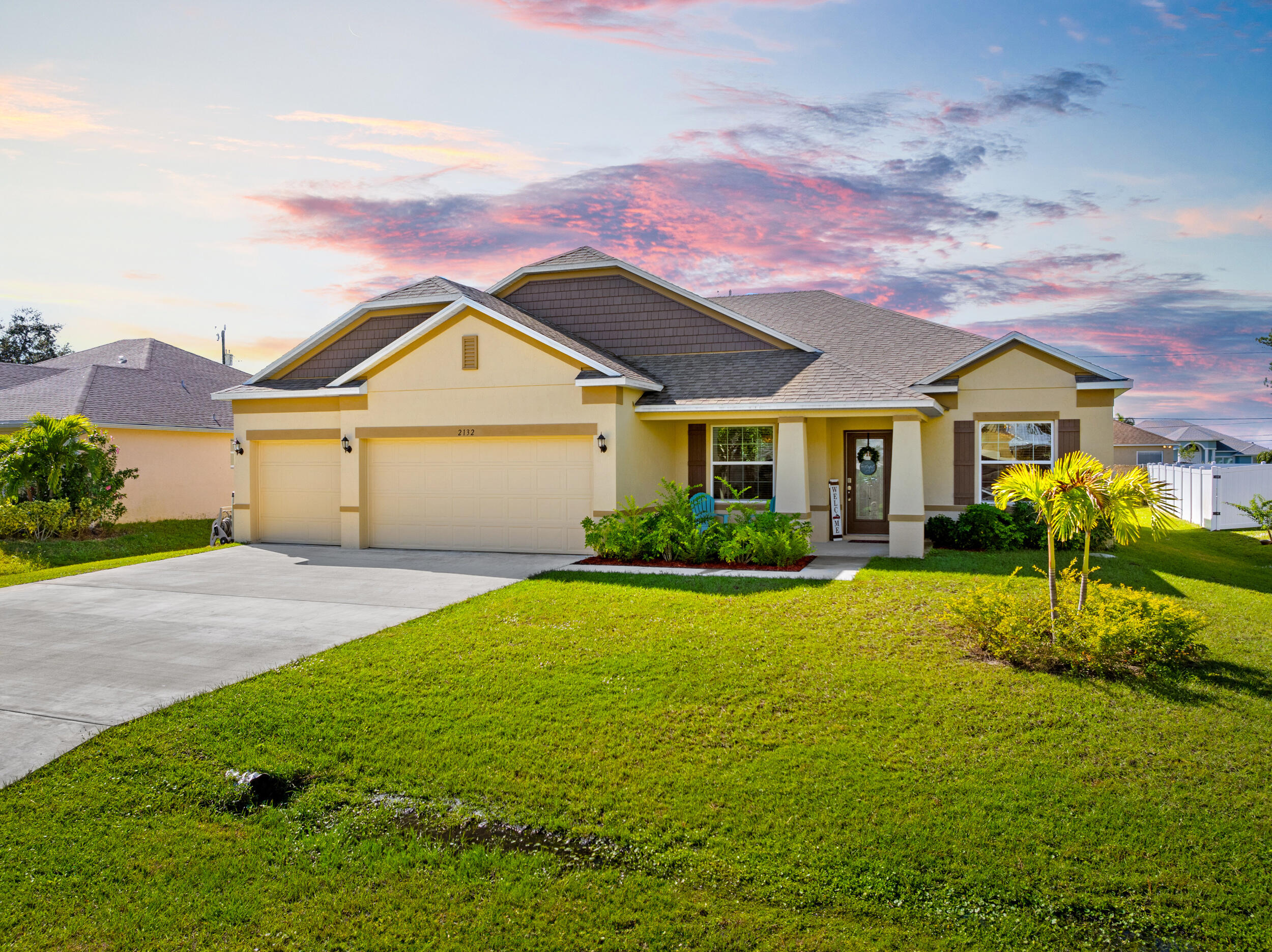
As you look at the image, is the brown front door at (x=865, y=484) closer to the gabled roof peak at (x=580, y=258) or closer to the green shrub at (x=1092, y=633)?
the gabled roof peak at (x=580, y=258)

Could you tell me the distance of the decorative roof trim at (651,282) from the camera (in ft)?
55.5

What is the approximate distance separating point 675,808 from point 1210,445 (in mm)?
61708

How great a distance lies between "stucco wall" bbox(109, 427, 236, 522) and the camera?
21812 millimetres

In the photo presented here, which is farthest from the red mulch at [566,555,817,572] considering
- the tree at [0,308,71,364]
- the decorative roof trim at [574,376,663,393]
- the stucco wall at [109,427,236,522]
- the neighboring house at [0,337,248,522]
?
the tree at [0,308,71,364]

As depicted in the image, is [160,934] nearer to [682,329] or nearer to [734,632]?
[734,632]

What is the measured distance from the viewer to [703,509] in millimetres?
15352

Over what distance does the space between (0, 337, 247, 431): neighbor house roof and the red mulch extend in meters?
12.8

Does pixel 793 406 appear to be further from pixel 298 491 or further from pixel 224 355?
pixel 224 355

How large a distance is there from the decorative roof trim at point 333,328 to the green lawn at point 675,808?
1088cm

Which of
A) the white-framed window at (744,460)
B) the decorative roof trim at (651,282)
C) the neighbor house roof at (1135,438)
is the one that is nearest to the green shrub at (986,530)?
the white-framed window at (744,460)

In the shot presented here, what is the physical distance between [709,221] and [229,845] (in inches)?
662

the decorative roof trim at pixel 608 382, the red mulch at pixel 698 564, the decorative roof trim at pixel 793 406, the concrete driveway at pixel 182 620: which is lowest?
the concrete driveway at pixel 182 620

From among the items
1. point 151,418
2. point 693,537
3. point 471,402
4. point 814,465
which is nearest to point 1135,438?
point 814,465

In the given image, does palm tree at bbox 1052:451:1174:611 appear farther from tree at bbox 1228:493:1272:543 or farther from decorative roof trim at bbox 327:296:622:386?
tree at bbox 1228:493:1272:543
